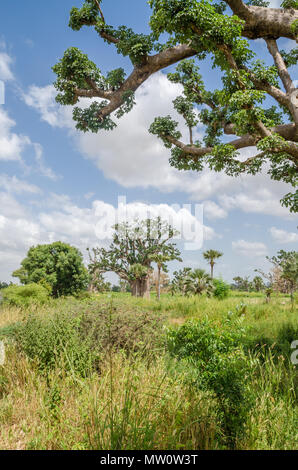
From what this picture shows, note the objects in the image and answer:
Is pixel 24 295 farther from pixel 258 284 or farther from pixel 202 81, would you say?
pixel 258 284

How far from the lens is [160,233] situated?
32.1 metres

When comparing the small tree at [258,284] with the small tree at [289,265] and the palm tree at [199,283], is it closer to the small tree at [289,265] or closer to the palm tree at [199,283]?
the small tree at [289,265]

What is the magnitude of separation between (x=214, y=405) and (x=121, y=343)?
2700 millimetres

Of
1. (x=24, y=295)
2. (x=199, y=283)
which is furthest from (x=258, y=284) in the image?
(x=24, y=295)

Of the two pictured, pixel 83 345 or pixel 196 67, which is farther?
pixel 196 67

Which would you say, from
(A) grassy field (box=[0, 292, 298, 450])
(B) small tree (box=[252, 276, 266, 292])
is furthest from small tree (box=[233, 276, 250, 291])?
(A) grassy field (box=[0, 292, 298, 450])

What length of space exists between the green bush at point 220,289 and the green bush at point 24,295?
13290 mm

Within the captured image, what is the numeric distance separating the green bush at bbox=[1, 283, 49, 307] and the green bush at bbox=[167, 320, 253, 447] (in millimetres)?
10573

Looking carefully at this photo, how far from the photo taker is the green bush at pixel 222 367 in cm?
281

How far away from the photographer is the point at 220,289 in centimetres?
2289

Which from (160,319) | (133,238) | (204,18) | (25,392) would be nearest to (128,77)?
(204,18)

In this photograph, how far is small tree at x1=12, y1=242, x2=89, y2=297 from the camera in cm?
2338

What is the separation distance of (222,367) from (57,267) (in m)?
22.1
